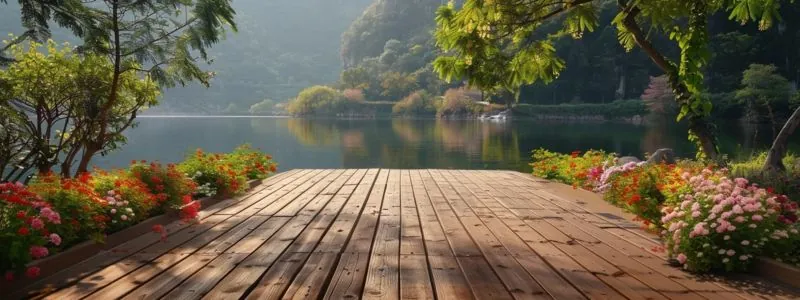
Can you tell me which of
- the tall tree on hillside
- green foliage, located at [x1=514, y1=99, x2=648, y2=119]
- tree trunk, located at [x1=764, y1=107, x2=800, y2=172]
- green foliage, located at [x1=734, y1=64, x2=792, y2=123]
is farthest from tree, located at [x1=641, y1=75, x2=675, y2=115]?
the tall tree on hillside

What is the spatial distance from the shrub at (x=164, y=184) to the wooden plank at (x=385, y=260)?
1.97m

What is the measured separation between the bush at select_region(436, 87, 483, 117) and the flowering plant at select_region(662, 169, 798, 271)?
6794 centimetres

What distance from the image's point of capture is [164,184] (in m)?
5.26

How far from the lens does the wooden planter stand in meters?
2.99

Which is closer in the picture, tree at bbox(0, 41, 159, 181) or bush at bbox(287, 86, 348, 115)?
tree at bbox(0, 41, 159, 181)

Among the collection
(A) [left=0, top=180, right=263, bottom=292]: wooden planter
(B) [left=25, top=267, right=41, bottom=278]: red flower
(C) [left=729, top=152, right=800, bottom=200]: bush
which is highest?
(B) [left=25, top=267, right=41, bottom=278]: red flower

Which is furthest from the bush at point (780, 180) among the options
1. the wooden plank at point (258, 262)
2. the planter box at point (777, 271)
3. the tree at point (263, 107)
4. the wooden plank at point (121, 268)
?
the tree at point (263, 107)

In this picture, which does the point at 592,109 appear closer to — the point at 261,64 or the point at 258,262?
the point at 258,262

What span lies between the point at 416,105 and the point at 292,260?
3247 inches

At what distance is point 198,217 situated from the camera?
17.2 ft

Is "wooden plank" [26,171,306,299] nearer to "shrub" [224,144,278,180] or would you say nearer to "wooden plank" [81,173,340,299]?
"wooden plank" [81,173,340,299]

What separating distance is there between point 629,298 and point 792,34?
52.5 m

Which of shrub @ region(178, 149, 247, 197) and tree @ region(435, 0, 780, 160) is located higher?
tree @ region(435, 0, 780, 160)

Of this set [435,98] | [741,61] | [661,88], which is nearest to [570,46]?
[661,88]
